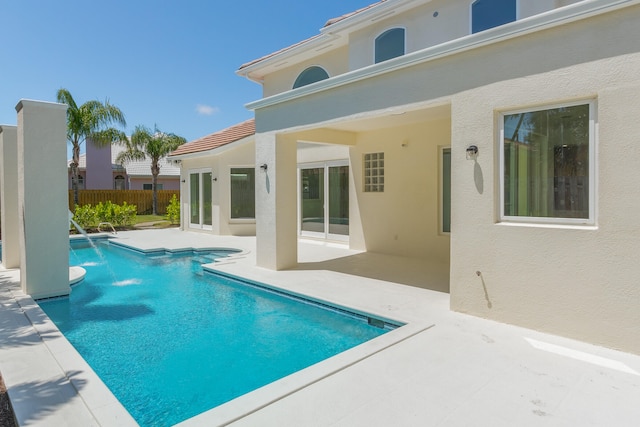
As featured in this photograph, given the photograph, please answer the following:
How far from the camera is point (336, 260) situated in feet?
45.7

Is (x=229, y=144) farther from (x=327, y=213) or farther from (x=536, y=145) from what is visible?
(x=536, y=145)

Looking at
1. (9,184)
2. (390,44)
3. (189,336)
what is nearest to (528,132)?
(390,44)

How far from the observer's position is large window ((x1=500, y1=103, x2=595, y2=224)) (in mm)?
6188

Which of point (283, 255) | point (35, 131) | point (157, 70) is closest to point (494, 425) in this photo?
point (283, 255)

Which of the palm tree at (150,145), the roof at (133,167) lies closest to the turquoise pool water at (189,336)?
the palm tree at (150,145)

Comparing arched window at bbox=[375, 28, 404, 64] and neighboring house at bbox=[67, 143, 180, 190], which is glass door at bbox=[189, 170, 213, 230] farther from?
neighboring house at bbox=[67, 143, 180, 190]

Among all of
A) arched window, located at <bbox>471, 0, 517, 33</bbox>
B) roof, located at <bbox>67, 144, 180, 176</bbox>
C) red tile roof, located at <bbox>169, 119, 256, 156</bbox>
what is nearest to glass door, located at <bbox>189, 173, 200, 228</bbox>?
red tile roof, located at <bbox>169, 119, 256, 156</bbox>

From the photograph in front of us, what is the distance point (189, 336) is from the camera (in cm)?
763

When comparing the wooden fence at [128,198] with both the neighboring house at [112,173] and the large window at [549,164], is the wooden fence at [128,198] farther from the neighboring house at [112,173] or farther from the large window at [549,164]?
the large window at [549,164]

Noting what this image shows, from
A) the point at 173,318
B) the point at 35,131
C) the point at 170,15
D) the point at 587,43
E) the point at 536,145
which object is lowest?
the point at 173,318

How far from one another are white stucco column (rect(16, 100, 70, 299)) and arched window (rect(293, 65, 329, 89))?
26.3 ft

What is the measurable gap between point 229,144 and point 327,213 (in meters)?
6.88

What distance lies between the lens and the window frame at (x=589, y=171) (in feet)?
19.8

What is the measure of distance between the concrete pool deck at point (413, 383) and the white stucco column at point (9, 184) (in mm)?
5212
